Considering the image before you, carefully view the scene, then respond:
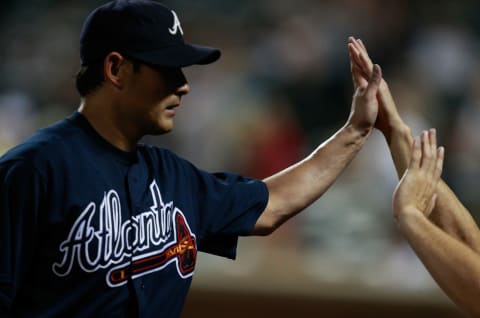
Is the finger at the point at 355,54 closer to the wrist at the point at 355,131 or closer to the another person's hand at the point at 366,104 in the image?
the another person's hand at the point at 366,104

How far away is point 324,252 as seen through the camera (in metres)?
5.75

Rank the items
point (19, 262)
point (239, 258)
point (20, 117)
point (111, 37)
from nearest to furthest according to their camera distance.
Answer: point (19, 262)
point (111, 37)
point (239, 258)
point (20, 117)

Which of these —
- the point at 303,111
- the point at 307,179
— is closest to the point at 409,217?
the point at 307,179

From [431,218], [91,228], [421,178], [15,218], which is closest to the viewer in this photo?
[15,218]

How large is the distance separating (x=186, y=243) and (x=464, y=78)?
4682 mm

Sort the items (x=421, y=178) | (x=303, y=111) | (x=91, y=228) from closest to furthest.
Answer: (x=91, y=228), (x=421, y=178), (x=303, y=111)

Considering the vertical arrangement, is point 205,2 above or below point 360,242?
above

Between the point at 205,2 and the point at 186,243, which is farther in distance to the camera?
the point at 205,2

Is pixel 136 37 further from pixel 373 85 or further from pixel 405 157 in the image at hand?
pixel 405 157

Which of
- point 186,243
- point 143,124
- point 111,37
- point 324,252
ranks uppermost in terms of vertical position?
point 111,37

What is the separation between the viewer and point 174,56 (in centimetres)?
255

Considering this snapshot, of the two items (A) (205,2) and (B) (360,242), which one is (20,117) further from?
(B) (360,242)

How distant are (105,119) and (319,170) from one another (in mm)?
794

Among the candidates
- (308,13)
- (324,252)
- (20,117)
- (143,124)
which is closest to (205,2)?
(308,13)
